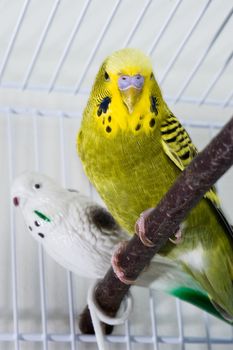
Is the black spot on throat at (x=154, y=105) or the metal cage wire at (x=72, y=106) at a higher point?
the black spot on throat at (x=154, y=105)

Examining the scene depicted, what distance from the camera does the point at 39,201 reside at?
37.4 inches

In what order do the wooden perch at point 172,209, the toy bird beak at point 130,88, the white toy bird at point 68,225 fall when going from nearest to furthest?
the wooden perch at point 172,209, the toy bird beak at point 130,88, the white toy bird at point 68,225

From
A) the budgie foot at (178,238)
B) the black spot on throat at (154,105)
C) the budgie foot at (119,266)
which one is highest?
the black spot on throat at (154,105)

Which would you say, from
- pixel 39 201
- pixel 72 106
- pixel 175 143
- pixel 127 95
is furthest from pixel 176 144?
pixel 72 106

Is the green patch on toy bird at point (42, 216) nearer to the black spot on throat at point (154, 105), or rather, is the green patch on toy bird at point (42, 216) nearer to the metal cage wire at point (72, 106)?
the metal cage wire at point (72, 106)

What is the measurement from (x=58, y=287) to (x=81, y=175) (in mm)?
209

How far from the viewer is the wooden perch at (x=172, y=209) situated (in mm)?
595

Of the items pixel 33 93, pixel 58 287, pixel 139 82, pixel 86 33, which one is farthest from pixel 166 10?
pixel 58 287

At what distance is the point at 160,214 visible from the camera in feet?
2.28

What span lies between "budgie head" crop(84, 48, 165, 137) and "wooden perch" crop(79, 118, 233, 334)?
0.16 m

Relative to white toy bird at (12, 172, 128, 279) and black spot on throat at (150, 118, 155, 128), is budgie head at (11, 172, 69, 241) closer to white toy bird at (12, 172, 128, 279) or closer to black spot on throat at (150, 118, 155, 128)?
white toy bird at (12, 172, 128, 279)

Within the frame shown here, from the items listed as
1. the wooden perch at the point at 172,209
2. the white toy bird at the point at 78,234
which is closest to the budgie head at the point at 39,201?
the white toy bird at the point at 78,234

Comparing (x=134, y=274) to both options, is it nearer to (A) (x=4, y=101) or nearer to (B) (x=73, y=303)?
(B) (x=73, y=303)

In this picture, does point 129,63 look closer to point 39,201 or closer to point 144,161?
point 144,161
